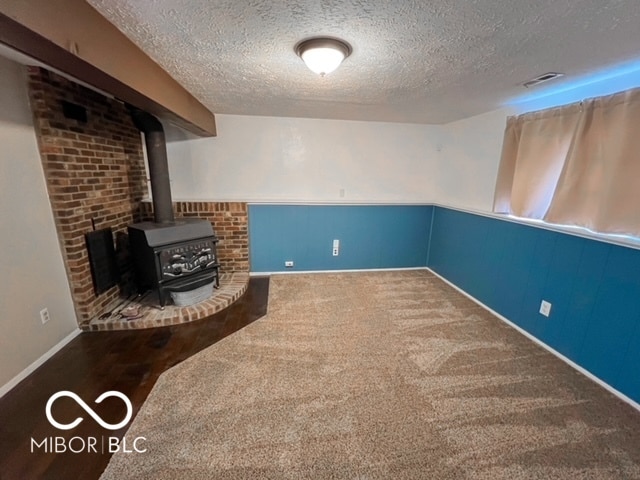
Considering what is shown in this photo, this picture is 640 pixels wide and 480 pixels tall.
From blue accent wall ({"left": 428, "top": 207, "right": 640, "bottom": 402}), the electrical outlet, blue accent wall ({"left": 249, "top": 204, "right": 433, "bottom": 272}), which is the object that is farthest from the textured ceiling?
the electrical outlet

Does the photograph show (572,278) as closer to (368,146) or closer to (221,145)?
(368,146)

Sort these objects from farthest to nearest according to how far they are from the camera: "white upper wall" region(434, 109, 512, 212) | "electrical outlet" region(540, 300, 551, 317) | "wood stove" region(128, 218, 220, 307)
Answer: "white upper wall" region(434, 109, 512, 212) < "wood stove" region(128, 218, 220, 307) < "electrical outlet" region(540, 300, 551, 317)

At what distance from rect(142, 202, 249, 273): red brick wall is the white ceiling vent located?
3062 mm

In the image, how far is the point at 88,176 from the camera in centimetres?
240

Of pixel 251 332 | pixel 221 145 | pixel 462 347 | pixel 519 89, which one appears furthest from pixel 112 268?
pixel 519 89

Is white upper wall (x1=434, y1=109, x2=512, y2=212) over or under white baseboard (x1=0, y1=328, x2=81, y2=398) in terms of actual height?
over

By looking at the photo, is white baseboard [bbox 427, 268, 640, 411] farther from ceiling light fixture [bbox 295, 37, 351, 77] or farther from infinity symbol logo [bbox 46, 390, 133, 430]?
infinity symbol logo [bbox 46, 390, 133, 430]

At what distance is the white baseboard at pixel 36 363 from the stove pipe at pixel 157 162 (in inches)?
48.1

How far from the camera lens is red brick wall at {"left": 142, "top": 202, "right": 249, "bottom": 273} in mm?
3455

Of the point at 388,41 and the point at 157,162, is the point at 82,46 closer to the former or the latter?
the point at 388,41

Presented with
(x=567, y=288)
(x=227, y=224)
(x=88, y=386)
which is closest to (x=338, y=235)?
(x=227, y=224)

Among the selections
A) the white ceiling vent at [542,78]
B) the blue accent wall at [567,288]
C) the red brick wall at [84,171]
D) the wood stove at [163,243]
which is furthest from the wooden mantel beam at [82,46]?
the blue accent wall at [567,288]

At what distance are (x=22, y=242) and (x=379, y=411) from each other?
2629mm

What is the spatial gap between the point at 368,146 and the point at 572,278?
264 centimetres
